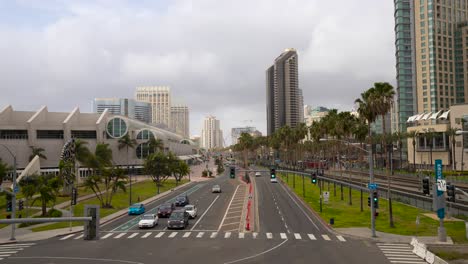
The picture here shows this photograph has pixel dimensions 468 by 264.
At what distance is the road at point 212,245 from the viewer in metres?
30.6

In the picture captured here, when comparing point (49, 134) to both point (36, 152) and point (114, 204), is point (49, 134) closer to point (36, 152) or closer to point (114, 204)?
point (36, 152)

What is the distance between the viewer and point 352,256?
1246 inches

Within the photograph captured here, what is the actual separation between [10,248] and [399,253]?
110 ft

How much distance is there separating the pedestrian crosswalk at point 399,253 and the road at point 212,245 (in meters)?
0.32

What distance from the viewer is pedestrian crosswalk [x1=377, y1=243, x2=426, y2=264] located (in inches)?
1212

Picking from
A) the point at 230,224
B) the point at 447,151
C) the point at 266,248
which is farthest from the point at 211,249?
the point at 447,151

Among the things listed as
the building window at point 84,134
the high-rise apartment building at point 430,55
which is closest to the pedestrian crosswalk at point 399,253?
the building window at point 84,134

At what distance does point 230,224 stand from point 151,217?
935 cm

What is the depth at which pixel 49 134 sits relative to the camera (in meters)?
120

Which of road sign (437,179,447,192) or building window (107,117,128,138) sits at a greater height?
building window (107,117,128,138)

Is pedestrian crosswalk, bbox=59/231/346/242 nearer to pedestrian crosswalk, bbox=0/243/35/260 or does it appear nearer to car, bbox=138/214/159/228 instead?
car, bbox=138/214/159/228

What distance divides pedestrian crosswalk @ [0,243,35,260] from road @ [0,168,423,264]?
0.09 metres

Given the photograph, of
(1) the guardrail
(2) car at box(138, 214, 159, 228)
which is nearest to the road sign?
(1) the guardrail

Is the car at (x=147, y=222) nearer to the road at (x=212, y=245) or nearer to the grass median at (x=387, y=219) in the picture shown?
the road at (x=212, y=245)
